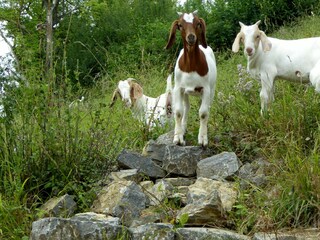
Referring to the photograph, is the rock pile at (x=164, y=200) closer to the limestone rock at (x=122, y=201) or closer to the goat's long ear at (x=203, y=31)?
the limestone rock at (x=122, y=201)

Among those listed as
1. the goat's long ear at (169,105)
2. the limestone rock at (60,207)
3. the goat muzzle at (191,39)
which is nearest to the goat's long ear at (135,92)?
the goat's long ear at (169,105)

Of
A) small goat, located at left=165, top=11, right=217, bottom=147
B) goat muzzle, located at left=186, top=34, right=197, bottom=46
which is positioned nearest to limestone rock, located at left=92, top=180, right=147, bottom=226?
small goat, located at left=165, top=11, right=217, bottom=147

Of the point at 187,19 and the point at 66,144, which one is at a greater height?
the point at 187,19

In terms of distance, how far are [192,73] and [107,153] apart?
3.82ft

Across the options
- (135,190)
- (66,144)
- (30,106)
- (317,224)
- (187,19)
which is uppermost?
(187,19)

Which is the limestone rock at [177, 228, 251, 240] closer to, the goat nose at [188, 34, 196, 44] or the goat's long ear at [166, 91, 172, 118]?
the goat nose at [188, 34, 196, 44]

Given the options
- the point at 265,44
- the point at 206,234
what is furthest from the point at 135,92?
the point at 206,234

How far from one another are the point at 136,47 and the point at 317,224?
16295 millimetres

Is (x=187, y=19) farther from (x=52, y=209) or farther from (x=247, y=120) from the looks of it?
(x=52, y=209)

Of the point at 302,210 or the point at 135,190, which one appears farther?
the point at 135,190

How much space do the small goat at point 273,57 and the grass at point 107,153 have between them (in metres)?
0.45

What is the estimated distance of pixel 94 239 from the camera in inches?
Answer: 189

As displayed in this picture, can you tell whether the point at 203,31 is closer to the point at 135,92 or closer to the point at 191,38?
the point at 191,38

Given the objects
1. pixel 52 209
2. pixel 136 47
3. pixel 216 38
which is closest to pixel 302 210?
pixel 52 209
